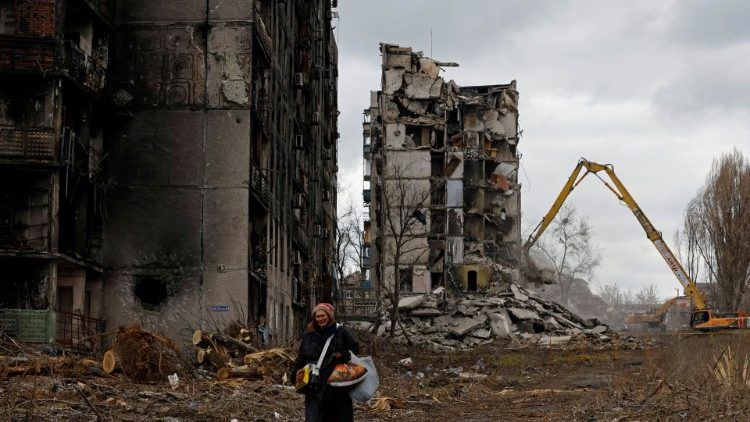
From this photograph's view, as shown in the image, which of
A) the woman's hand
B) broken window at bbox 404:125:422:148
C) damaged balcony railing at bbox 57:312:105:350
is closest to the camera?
the woman's hand

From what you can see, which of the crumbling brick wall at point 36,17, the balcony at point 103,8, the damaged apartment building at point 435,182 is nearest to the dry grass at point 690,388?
the crumbling brick wall at point 36,17

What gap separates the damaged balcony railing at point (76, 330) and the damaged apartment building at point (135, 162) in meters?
0.09

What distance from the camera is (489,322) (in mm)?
61625

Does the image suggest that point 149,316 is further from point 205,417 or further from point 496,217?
point 496,217

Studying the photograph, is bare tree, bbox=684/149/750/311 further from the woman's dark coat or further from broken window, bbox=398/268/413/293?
the woman's dark coat

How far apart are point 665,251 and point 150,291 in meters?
35.9

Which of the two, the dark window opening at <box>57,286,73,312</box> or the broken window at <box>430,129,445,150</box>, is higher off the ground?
the broken window at <box>430,129,445,150</box>

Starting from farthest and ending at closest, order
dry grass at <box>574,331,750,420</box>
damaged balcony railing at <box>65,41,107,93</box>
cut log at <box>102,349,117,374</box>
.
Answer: damaged balcony railing at <box>65,41,107,93</box> < cut log at <box>102,349,117,374</box> < dry grass at <box>574,331,750,420</box>

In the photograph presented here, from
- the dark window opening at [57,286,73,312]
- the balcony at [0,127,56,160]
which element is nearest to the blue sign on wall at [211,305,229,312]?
the dark window opening at [57,286,73,312]

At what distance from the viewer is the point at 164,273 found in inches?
1302

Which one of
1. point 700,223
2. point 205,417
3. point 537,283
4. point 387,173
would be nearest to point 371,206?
point 387,173

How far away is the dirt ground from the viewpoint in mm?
14227

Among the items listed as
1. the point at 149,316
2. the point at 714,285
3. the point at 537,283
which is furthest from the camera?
the point at 537,283

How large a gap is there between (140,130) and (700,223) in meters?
44.7
